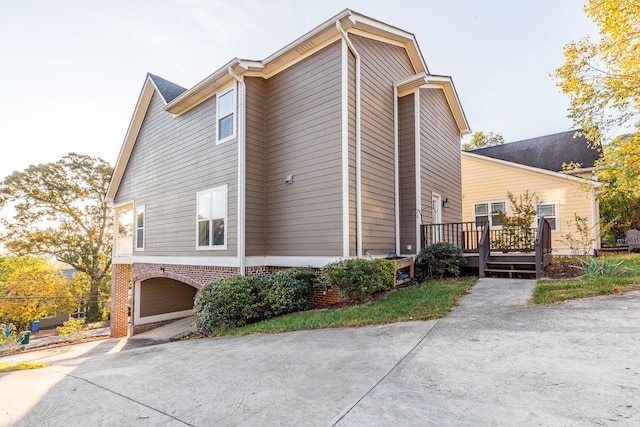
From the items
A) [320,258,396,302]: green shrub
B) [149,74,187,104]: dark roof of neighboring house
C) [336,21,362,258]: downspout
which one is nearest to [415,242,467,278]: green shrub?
[320,258,396,302]: green shrub

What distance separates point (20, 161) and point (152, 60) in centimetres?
1371

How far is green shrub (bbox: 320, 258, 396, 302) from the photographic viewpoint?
677cm

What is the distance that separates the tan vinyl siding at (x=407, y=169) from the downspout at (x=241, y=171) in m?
4.51

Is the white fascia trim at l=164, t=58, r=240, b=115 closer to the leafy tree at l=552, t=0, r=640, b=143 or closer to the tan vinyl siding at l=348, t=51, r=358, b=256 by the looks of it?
the tan vinyl siding at l=348, t=51, r=358, b=256

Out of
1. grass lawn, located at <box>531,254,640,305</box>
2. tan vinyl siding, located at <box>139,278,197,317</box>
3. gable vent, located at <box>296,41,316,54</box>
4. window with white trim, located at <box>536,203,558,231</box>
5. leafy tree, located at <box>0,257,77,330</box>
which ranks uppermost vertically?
gable vent, located at <box>296,41,316,54</box>

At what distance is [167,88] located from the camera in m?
12.4

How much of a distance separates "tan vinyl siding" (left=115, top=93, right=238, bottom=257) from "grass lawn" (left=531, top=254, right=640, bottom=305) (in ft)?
22.9

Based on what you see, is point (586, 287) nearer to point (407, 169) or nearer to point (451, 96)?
point (407, 169)

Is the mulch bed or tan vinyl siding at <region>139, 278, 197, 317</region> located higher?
the mulch bed

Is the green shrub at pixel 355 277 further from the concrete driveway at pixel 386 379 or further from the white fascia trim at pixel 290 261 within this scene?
the concrete driveway at pixel 386 379

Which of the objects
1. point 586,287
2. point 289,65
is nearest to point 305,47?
point 289,65

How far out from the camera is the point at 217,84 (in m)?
9.56

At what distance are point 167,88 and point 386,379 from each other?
12757mm

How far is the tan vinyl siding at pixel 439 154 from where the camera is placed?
33.6ft
